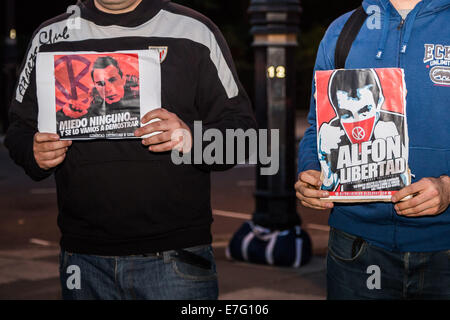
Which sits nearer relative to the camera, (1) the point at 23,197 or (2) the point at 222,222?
(2) the point at 222,222

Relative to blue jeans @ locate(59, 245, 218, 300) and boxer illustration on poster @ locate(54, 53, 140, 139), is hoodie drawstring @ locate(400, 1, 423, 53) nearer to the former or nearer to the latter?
boxer illustration on poster @ locate(54, 53, 140, 139)

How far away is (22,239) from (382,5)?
685cm

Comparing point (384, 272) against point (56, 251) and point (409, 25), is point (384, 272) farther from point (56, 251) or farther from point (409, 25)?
point (56, 251)

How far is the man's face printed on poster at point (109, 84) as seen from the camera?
265 centimetres

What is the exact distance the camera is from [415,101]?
A: 2.70 metres

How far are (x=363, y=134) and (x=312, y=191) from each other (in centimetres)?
27

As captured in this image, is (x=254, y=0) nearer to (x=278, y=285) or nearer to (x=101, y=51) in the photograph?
(x=278, y=285)

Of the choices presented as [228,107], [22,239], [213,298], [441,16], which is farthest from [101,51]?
[22,239]

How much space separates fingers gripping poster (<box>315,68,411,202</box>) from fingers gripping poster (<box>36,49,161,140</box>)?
0.63 m

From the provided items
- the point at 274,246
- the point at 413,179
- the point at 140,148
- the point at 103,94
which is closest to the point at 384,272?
the point at 413,179

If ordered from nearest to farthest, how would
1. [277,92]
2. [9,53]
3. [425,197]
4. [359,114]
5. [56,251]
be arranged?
[425,197], [359,114], [277,92], [56,251], [9,53]

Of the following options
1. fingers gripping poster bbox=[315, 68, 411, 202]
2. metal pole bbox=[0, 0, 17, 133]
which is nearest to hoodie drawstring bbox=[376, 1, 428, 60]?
fingers gripping poster bbox=[315, 68, 411, 202]

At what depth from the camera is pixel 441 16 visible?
274cm

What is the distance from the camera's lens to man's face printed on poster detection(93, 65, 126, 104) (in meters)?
2.65
